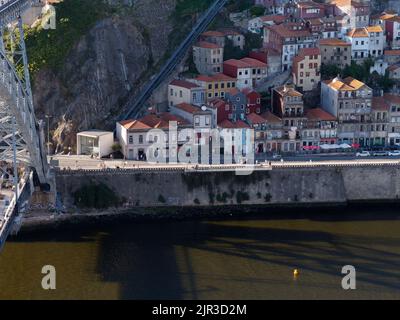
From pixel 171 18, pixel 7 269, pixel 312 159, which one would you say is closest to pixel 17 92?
pixel 7 269

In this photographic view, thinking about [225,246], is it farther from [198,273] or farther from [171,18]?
[171,18]

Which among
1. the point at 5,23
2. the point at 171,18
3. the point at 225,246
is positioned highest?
the point at 5,23

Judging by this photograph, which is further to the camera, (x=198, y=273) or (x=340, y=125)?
(x=340, y=125)

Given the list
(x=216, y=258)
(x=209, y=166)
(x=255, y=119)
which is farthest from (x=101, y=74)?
(x=216, y=258)

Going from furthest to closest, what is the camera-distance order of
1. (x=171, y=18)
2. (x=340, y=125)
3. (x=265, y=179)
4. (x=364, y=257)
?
(x=171, y=18) < (x=340, y=125) < (x=265, y=179) < (x=364, y=257)

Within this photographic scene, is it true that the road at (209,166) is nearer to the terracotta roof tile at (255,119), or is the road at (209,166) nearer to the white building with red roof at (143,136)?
the white building with red roof at (143,136)

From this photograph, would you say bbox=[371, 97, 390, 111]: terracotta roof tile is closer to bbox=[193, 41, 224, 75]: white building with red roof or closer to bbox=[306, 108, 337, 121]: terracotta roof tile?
bbox=[306, 108, 337, 121]: terracotta roof tile

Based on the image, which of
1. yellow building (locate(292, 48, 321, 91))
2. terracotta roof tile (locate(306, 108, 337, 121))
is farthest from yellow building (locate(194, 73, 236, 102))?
terracotta roof tile (locate(306, 108, 337, 121))
